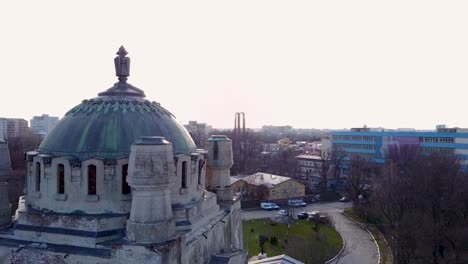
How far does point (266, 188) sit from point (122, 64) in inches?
1378

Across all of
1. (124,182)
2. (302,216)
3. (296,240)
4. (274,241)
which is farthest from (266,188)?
(124,182)

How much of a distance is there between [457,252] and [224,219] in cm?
1801

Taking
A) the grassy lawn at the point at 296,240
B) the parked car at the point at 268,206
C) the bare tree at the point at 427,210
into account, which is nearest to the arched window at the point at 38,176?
the grassy lawn at the point at 296,240

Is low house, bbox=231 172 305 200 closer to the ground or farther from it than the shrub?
farther from it

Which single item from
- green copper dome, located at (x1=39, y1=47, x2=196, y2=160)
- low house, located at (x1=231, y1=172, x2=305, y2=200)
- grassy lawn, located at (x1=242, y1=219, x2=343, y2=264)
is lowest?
grassy lawn, located at (x1=242, y1=219, x2=343, y2=264)

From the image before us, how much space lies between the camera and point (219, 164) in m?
16.9

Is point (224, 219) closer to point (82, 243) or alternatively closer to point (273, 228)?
point (82, 243)

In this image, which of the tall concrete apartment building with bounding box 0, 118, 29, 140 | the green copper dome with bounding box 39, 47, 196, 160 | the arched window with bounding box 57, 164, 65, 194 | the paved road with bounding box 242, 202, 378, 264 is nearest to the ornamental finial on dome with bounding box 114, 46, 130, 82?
the green copper dome with bounding box 39, 47, 196, 160

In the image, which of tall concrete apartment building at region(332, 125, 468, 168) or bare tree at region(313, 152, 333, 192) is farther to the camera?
bare tree at region(313, 152, 333, 192)

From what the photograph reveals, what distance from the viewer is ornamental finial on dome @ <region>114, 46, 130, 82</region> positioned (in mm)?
14250

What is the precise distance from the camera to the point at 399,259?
2672 cm

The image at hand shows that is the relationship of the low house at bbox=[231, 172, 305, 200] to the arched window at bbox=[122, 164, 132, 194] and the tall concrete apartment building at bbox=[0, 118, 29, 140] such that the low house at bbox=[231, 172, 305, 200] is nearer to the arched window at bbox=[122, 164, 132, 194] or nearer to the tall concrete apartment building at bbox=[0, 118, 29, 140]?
the arched window at bbox=[122, 164, 132, 194]

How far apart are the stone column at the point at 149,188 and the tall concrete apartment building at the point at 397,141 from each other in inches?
1865

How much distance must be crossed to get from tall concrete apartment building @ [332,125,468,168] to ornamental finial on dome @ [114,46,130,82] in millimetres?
45485
